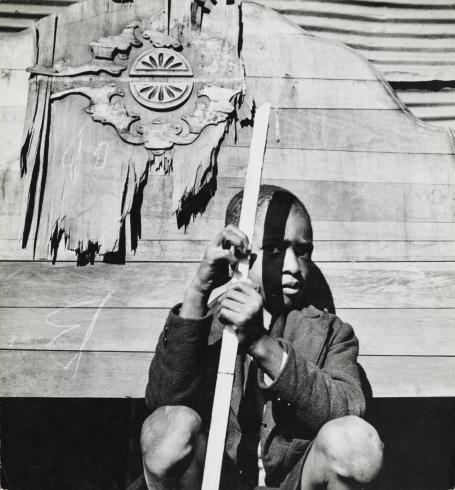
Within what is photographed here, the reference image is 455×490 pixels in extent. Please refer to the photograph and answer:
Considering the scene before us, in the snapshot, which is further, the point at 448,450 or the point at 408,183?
the point at 448,450

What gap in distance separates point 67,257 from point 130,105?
0.62 metres

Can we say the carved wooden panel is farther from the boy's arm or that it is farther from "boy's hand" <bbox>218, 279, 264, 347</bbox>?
"boy's hand" <bbox>218, 279, 264, 347</bbox>

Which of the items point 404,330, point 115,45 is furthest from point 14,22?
point 404,330

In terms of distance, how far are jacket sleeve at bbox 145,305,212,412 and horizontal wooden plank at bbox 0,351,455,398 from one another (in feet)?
1.87

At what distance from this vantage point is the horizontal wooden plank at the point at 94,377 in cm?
212

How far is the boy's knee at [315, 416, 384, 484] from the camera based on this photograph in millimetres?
1251

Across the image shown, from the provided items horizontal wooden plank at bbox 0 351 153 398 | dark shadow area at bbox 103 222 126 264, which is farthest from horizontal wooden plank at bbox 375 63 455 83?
horizontal wooden plank at bbox 0 351 153 398

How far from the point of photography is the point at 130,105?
7.42ft

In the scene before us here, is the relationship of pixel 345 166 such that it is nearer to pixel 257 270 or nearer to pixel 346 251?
pixel 346 251

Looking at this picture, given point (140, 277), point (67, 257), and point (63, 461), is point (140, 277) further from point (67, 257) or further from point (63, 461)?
point (63, 461)

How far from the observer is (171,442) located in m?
1.33

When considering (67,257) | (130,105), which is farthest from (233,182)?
(67,257)

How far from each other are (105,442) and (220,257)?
1.45m

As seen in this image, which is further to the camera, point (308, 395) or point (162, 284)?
point (162, 284)
